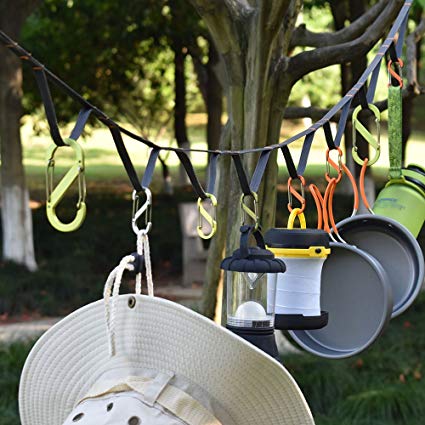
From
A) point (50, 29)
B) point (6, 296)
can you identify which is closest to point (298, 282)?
point (6, 296)

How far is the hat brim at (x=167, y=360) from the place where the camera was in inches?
68.9

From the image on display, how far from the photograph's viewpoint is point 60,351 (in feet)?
6.34

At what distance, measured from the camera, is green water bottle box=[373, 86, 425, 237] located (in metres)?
2.95

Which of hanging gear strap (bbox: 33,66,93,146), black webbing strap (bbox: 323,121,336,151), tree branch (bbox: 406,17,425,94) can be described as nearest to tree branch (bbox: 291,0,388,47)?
tree branch (bbox: 406,17,425,94)

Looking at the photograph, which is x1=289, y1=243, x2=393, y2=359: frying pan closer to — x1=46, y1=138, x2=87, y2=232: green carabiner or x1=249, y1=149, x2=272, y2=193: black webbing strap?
x1=249, y1=149, x2=272, y2=193: black webbing strap

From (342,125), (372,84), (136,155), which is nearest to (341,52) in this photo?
(372,84)

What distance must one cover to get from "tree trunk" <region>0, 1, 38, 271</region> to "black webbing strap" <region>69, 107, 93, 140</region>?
9.31 metres

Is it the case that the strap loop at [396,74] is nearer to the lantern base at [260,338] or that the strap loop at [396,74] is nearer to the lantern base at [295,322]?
the lantern base at [295,322]

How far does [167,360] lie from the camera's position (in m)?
1.81

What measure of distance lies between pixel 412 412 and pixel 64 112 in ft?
36.9

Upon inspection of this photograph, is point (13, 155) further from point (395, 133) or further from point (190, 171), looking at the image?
point (190, 171)

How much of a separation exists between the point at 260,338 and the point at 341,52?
2.02 metres

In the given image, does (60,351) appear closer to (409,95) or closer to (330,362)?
(409,95)

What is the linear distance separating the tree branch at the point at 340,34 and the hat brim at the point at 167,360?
2755 millimetres
